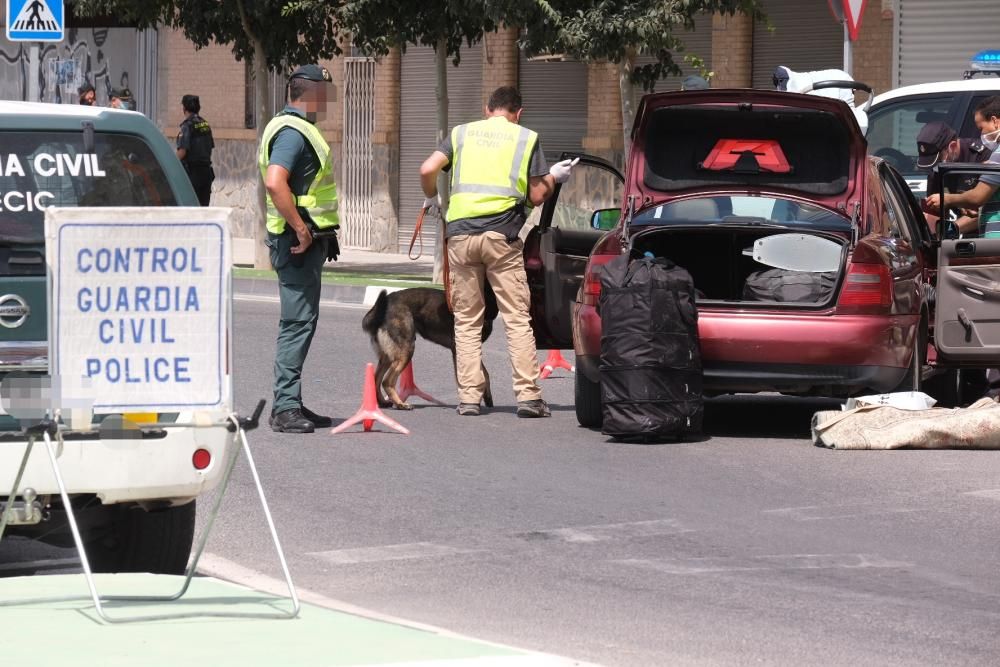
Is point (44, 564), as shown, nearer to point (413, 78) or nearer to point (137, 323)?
point (137, 323)

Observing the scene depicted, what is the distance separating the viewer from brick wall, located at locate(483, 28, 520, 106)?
2766 cm

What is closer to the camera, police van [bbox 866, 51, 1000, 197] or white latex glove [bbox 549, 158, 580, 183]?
white latex glove [bbox 549, 158, 580, 183]

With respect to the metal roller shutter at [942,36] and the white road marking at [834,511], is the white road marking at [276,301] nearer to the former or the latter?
the metal roller shutter at [942,36]

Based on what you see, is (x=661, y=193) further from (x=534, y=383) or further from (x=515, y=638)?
(x=515, y=638)

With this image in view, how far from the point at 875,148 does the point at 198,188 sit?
38.9 ft

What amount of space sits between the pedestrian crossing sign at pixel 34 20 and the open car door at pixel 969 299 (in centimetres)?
996

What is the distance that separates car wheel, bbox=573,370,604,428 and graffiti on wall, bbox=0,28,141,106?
26.3 m

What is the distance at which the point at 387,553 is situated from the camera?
7.97m

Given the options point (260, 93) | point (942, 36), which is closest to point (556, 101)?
point (260, 93)

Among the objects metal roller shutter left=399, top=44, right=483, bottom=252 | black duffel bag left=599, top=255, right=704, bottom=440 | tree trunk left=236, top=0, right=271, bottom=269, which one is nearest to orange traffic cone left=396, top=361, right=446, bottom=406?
black duffel bag left=599, top=255, right=704, bottom=440

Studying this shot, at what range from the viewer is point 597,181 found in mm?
26438

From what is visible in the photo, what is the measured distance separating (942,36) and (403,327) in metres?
12.0

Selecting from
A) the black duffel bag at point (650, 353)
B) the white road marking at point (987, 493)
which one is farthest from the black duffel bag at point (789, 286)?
the white road marking at point (987, 493)

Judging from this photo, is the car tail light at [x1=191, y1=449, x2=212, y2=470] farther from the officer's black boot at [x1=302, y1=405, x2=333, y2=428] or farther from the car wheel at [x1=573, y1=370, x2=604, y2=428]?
the car wheel at [x1=573, y1=370, x2=604, y2=428]
